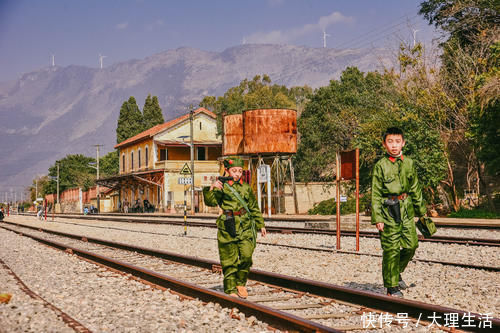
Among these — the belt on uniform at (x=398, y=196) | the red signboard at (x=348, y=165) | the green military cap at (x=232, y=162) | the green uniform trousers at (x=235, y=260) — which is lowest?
the green uniform trousers at (x=235, y=260)

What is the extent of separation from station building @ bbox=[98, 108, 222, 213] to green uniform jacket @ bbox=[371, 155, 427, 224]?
4429 centimetres

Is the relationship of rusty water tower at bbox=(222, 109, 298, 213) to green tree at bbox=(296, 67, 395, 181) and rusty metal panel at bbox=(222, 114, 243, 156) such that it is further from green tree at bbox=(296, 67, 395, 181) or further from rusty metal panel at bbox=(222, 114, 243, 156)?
green tree at bbox=(296, 67, 395, 181)

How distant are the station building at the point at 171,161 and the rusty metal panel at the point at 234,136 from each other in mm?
10804

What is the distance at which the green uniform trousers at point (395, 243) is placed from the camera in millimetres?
6840

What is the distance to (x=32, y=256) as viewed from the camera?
14.7m

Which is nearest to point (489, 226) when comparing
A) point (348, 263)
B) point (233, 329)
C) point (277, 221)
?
point (348, 263)

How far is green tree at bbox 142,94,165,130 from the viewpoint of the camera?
3519 inches

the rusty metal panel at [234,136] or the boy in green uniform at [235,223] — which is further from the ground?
the rusty metal panel at [234,136]

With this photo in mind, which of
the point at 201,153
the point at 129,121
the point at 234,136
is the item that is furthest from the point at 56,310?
the point at 129,121

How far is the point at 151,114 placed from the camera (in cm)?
8956

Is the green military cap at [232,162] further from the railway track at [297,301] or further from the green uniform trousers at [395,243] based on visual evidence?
the green uniform trousers at [395,243]

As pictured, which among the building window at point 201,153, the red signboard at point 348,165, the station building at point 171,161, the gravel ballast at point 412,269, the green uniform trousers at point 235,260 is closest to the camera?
the green uniform trousers at point 235,260

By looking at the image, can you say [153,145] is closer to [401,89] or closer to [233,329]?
[401,89]

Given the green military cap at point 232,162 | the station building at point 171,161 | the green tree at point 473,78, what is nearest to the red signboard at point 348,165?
the green military cap at point 232,162
